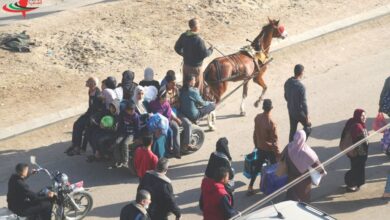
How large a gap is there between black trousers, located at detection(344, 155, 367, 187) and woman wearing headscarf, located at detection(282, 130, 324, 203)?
122cm

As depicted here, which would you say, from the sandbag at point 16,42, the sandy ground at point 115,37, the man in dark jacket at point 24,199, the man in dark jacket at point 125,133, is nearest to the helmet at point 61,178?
Answer: the man in dark jacket at point 24,199

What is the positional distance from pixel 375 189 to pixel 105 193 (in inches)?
186

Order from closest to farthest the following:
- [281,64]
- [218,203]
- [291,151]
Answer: [218,203], [291,151], [281,64]

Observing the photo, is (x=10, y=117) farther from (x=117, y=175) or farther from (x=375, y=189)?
(x=375, y=189)

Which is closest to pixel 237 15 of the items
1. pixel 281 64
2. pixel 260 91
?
pixel 281 64

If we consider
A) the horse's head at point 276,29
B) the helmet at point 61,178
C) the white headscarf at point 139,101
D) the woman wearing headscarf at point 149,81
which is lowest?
the helmet at point 61,178

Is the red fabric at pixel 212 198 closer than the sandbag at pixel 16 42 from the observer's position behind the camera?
Yes

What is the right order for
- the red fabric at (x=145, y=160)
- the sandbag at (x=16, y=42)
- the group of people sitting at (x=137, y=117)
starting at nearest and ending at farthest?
the red fabric at (x=145, y=160) < the group of people sitting at (x=137, y=117) < the sandbag at (x=16, y=42)

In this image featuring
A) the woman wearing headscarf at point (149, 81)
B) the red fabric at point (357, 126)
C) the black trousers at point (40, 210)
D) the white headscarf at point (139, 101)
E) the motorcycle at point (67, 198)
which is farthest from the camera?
the woman wearing headscarf at point (149, 81)

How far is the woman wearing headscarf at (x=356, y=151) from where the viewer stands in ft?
36.8

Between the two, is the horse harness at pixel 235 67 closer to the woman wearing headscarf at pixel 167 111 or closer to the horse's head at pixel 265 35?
the horse's head at pixel 265 35

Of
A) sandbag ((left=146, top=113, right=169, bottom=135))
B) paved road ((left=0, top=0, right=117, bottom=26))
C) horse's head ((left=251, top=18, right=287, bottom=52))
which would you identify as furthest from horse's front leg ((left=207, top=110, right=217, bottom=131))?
paved road ((left=0, top=0, right=117, bottom=26))

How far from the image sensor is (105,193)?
40.0ft

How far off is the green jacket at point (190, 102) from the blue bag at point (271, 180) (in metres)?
2.15
